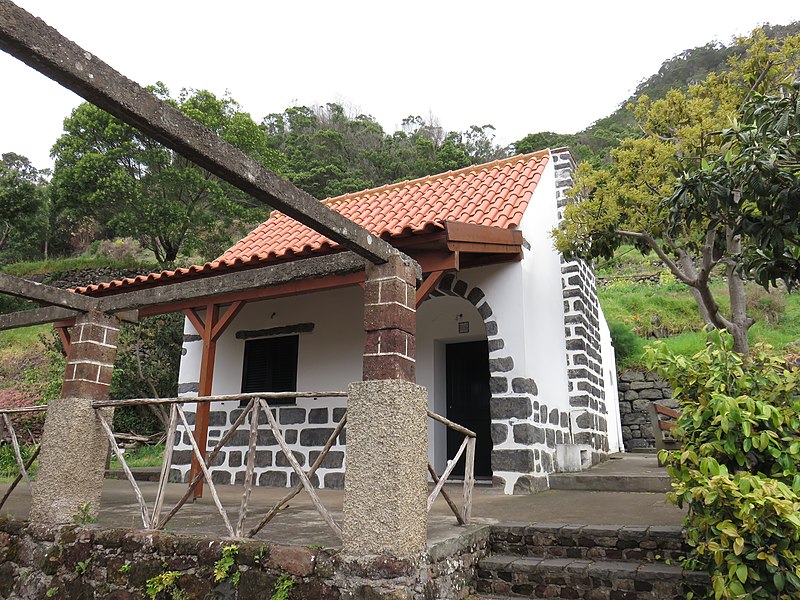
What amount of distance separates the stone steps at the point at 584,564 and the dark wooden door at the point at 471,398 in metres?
3.67

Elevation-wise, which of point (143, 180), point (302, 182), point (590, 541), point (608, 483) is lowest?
point (590, 541)

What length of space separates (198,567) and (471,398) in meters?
4.86

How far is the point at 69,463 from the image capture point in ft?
13.0

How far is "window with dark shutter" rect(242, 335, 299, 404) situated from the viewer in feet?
25.2

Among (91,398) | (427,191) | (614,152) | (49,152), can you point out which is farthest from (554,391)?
(49,152)

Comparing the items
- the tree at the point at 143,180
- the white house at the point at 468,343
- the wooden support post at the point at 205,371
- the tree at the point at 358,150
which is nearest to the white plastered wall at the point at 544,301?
the white house at the point at 468,343

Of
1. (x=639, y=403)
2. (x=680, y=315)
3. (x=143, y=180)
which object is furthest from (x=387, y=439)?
(x=143, y=180)

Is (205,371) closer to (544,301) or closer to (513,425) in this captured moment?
(513,425)

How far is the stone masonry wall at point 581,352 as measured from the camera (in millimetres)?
7578

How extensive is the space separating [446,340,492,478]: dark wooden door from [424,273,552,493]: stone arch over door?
1130 mm

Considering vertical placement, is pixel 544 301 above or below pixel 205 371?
above

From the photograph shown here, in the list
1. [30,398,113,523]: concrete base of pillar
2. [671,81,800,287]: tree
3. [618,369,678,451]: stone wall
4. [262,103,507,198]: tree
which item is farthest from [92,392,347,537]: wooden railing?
[262,103,507,198]: tree

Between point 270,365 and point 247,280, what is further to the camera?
point 270,365

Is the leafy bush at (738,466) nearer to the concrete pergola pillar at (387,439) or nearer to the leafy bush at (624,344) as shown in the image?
the concrete pergola pillar at (387,439)
